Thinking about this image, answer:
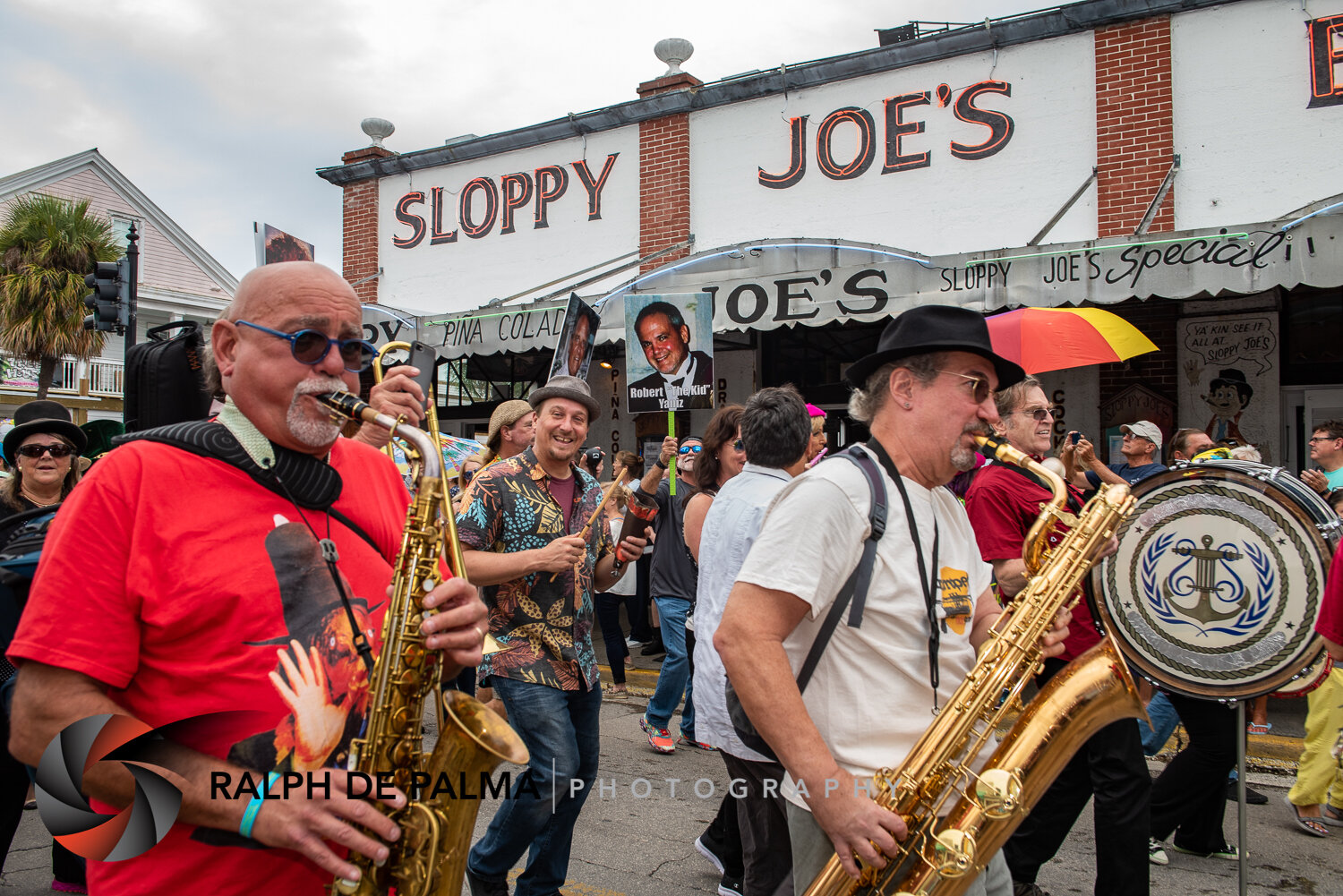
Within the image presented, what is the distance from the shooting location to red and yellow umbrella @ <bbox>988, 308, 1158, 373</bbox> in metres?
6.36

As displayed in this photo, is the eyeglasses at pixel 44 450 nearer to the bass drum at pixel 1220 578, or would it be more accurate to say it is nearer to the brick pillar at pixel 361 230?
the bass drum at pixel 1220 578

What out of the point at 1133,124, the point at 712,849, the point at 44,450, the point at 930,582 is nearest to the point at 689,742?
the point at 712,849

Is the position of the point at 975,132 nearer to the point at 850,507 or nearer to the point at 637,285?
the point at 637,285

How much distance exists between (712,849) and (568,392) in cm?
229

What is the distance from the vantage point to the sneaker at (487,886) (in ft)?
11.2

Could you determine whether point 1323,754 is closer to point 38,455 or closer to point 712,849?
point 712,849

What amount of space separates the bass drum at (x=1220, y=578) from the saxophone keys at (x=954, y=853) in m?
1.92

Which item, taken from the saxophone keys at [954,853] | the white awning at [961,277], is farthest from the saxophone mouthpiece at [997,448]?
the white awning at [961,277]

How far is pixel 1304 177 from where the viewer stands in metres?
9.41

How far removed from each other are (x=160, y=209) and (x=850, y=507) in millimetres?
33595

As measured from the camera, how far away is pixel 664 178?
13414 mm

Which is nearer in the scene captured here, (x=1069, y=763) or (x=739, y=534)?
(x=1069, y=763)

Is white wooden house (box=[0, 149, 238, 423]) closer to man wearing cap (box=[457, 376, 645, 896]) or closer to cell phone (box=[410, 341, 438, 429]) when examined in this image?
man wearing cap (box=[457, 376, 645, 896])

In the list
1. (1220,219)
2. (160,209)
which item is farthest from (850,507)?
(160,209)
